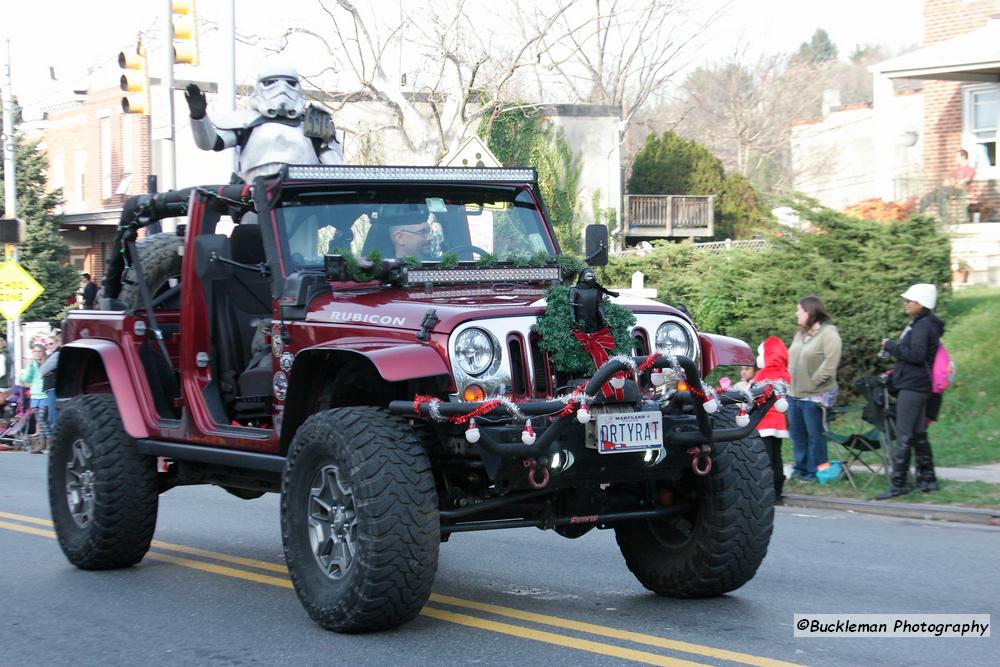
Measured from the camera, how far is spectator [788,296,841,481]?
512 inches

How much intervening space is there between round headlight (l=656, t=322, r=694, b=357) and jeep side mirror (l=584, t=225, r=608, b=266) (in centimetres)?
112

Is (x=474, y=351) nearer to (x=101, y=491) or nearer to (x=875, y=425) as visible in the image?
(x=101, y=491)

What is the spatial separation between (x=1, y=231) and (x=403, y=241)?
66.5ft

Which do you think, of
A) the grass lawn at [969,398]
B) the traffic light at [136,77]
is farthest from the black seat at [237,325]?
the traffic light at [136,77]

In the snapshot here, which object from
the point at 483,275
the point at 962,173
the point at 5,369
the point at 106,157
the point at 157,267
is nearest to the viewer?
the point at 483,275

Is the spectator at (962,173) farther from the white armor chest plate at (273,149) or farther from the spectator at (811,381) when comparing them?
the white armor chest plate at (273,149)

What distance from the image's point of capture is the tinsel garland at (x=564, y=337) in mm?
6410

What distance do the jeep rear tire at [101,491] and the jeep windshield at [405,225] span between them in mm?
1981

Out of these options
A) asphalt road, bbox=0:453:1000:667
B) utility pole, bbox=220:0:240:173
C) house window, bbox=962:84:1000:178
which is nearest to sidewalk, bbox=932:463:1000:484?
asphalt road, bbox=0:453:1000:667

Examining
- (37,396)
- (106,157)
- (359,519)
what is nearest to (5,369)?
(37,396)

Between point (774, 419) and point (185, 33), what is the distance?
920 cm

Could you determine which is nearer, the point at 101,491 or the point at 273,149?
the point at 101,491

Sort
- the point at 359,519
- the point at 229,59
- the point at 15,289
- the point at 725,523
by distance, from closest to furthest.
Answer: the point at 359,519, the point at 725,523, the point at 229,59, the point at 15,289

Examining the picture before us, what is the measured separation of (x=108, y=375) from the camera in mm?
8594
